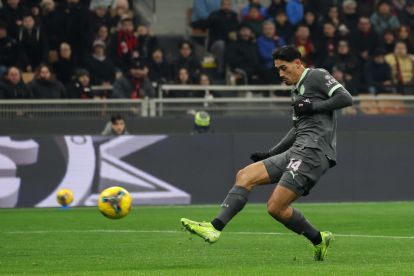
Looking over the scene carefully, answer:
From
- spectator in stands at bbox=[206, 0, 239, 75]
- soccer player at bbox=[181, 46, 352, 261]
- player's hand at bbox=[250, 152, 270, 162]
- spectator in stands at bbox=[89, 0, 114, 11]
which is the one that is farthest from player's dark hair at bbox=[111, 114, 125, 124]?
soccer player at bbox=[181, 46, 352, 261]

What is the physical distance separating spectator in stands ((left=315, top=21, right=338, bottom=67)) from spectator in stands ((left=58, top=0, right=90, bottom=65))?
5.80 metres

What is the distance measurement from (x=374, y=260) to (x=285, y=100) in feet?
47.1

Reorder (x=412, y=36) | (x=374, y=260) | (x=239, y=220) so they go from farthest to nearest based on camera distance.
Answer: (x=412, y=36), (x=239, y=220), (x=374, y=260)

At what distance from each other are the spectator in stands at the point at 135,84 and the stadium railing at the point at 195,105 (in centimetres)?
35

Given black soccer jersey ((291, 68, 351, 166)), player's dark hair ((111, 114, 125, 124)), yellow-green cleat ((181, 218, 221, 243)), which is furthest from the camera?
player's dark hair ((111, 114, 125, 124))

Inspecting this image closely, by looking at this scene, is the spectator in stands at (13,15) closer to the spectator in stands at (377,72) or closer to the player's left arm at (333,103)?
the spectator in stands at (377,72)

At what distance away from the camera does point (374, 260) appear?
1152 cm

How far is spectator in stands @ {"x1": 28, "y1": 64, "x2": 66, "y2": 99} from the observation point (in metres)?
24.8

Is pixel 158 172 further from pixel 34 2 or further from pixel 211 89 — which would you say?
pixel 34 2

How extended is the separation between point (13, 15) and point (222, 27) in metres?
5.14

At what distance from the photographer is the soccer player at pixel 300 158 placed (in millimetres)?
11414

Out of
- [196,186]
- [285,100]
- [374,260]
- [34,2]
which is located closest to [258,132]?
[285,100]

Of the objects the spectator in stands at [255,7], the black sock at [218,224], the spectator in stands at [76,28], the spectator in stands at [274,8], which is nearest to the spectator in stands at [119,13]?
the spectator in stands at [76,28]

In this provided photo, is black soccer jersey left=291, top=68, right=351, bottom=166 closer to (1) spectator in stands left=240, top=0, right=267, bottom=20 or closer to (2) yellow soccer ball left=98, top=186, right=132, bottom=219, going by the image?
(2) yellow soccer ball left=98, top=186, right=132, bottom=219
